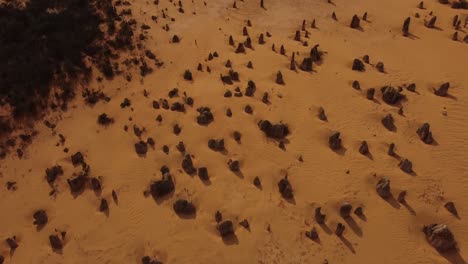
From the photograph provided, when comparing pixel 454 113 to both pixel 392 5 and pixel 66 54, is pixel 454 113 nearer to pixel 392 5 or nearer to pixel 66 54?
pixel 392 5

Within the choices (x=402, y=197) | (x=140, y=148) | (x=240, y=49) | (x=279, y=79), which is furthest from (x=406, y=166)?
(x=140, y=148)

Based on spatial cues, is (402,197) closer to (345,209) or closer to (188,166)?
(345,209)

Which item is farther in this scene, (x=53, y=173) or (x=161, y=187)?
(x=53, y=173)

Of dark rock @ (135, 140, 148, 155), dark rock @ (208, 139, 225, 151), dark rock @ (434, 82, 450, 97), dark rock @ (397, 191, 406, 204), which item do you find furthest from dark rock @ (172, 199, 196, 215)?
dark rock @ (434, 82, 450, 97)

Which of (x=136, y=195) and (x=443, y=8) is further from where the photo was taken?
(x=443, y=8)

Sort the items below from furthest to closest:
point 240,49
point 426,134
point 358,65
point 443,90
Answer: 1. point 240,49
2. point 358,65
3. point 443,90
4. point 426,134

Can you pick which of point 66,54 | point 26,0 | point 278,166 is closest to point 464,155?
point 278,166
